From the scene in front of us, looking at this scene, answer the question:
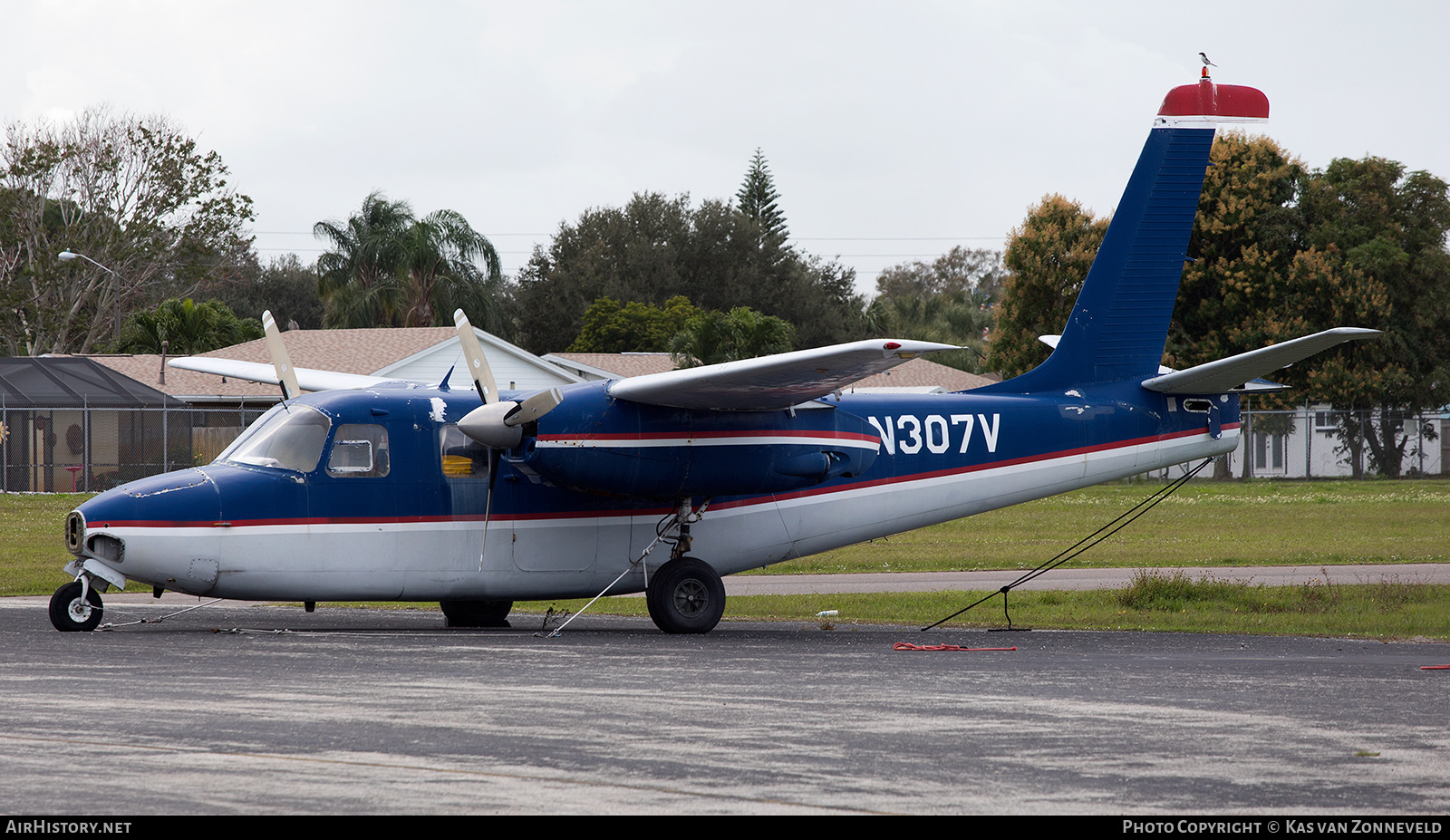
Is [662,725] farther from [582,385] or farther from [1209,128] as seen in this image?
[1209,128]

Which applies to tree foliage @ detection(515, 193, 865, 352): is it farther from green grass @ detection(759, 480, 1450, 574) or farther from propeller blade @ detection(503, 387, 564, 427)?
propeller blade @ detection(503, 387, 564, 427)

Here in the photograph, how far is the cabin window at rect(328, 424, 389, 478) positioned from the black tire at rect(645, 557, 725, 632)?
3.00 metres

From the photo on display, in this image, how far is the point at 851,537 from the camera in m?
16.4

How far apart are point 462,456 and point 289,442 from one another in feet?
5.51

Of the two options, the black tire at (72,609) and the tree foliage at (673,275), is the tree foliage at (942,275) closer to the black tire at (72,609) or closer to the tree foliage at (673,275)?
the tree foliage at (673,275)

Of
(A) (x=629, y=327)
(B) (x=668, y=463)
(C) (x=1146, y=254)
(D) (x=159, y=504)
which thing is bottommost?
(D) (x=159, y=504)

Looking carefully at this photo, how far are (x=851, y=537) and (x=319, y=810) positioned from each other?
34.9 ft

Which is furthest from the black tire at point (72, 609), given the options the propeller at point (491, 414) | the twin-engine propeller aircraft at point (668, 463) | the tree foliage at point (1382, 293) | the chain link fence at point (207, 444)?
the tree foliage at point (1382, 293)

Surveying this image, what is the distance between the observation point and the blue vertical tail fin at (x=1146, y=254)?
1709 cm

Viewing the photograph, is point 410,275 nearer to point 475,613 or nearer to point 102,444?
point 102,444

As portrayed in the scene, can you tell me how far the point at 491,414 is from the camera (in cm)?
1430

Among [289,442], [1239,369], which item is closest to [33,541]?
[289,442]

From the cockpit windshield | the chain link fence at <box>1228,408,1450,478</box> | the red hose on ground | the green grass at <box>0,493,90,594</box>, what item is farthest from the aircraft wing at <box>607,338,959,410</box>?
the chain link fence at <box>1228,408,1450,478</box>
